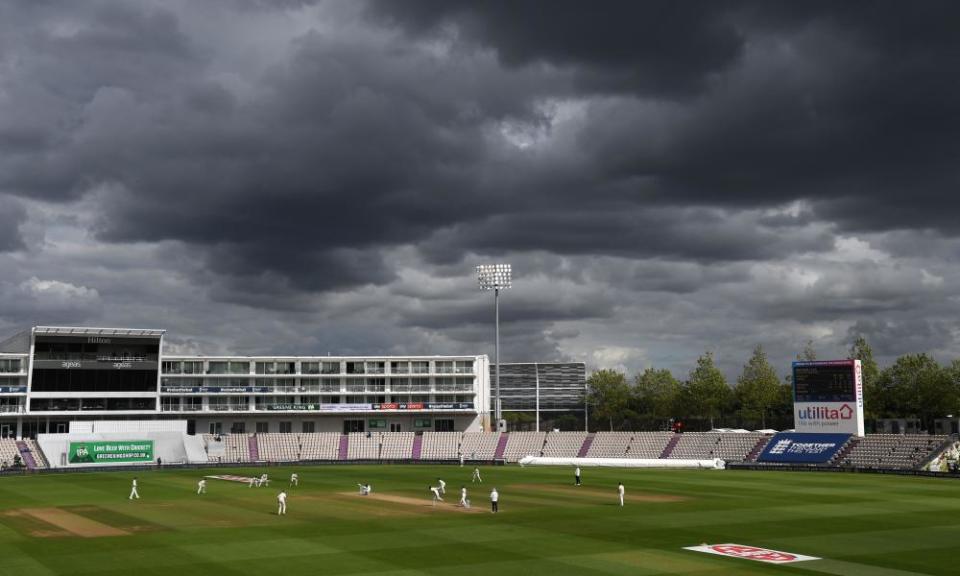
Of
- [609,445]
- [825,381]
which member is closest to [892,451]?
[825,381]

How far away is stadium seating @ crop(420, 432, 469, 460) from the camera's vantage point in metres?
125

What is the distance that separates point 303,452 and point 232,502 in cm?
6463

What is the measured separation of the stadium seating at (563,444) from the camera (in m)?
121

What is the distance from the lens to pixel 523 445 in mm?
124875

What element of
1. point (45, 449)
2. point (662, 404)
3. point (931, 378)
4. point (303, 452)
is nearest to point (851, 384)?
point (931, 378)

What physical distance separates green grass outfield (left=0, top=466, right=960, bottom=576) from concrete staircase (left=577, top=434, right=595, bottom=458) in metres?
40.1

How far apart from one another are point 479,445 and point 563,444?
1224cm

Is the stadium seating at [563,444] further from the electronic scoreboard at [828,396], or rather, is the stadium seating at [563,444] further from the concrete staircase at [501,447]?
the electronic scoreboard at [828,396]

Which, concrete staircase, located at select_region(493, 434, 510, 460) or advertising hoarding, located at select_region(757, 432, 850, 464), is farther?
concrete staircase, located at select_region(493, 434, 510, 460)

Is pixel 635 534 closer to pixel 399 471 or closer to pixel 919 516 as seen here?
pixel 919 516

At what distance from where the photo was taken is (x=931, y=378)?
12438 centimetres

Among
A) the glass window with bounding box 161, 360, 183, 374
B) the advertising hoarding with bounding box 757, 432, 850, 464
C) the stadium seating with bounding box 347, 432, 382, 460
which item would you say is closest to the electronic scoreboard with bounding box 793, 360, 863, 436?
the advertising hoarding with bounding box 757, 432, 850, 464

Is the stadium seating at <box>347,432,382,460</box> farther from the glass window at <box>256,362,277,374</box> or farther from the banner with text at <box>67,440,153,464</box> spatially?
the banner with text at <box>67,440,153,464</box>

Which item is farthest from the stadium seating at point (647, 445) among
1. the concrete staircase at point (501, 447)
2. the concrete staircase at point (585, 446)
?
the concrete staircase at point (501, 447)
